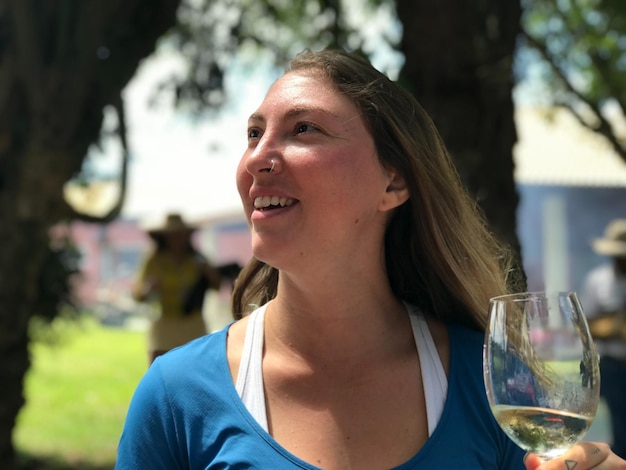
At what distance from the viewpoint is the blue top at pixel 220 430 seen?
173cm

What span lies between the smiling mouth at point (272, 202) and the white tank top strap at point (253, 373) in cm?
31

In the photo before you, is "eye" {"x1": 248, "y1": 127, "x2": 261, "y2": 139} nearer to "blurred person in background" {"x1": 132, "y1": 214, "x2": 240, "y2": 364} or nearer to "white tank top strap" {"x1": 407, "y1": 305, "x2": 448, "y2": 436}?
"white tank top strap" {"x1": 407, "y1": 305, "x2": 448, "y2": 436}

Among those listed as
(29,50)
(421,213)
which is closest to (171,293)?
(29,50)

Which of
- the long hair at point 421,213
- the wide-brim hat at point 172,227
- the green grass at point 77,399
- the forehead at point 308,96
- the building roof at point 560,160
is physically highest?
the building roof at point 560,160

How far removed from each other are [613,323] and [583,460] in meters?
6.02

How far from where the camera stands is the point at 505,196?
4.18m

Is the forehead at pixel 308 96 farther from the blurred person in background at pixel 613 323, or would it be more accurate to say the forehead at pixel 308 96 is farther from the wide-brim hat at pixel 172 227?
the wide-brim hat at pixel 172 227

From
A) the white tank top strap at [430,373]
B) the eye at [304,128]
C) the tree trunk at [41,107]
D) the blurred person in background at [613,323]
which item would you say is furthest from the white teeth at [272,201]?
the blurred person in background at [613,323]

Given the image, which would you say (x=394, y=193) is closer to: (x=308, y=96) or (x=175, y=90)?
(x=308, y=96)

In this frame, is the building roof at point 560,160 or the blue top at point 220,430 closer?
the blue top at point 220,430

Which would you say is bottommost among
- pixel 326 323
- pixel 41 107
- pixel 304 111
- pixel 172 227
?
pixel 326 323

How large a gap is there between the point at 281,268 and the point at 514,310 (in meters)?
0.54

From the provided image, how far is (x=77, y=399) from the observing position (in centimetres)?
1363

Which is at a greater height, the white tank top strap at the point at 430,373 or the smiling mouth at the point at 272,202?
the smiling mouth at the point at 272,202
